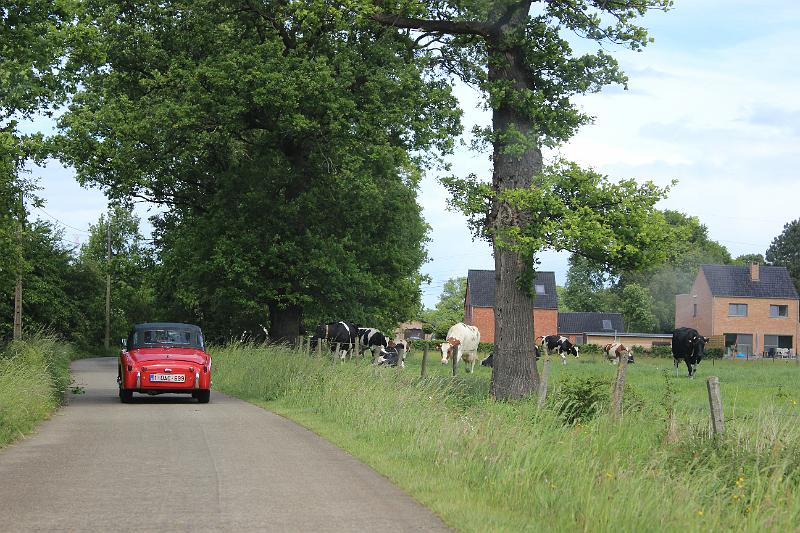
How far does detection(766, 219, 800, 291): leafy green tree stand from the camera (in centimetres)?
13838

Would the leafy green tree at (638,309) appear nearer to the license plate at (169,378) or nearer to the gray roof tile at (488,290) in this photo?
the gray roof tile at (488,290)

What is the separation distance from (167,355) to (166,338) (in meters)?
1.55

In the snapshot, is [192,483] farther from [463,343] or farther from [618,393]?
[463,343]

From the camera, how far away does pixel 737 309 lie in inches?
3851

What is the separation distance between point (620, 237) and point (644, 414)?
202 inches

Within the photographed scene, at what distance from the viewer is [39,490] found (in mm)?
10828

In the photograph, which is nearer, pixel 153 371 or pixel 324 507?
pixel 324 507

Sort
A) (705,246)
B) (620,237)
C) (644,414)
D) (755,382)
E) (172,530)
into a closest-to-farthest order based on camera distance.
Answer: (172,530) → (644,414) → (620,237) → (755,382) → (705,246)

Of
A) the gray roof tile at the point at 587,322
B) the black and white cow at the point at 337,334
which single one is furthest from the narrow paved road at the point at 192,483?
the gray roof tile at the point at 587,322

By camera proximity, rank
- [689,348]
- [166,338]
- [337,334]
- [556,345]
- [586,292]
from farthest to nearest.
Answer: [586,292], [556,345], [689,348], [337,334], [166,338]

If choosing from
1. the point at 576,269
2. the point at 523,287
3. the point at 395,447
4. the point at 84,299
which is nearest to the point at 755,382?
the point at 523,287

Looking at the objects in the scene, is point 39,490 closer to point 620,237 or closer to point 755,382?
point 620,237

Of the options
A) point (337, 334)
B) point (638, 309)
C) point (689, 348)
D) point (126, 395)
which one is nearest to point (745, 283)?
point (638, 309)

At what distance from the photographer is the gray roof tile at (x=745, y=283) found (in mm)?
97875
